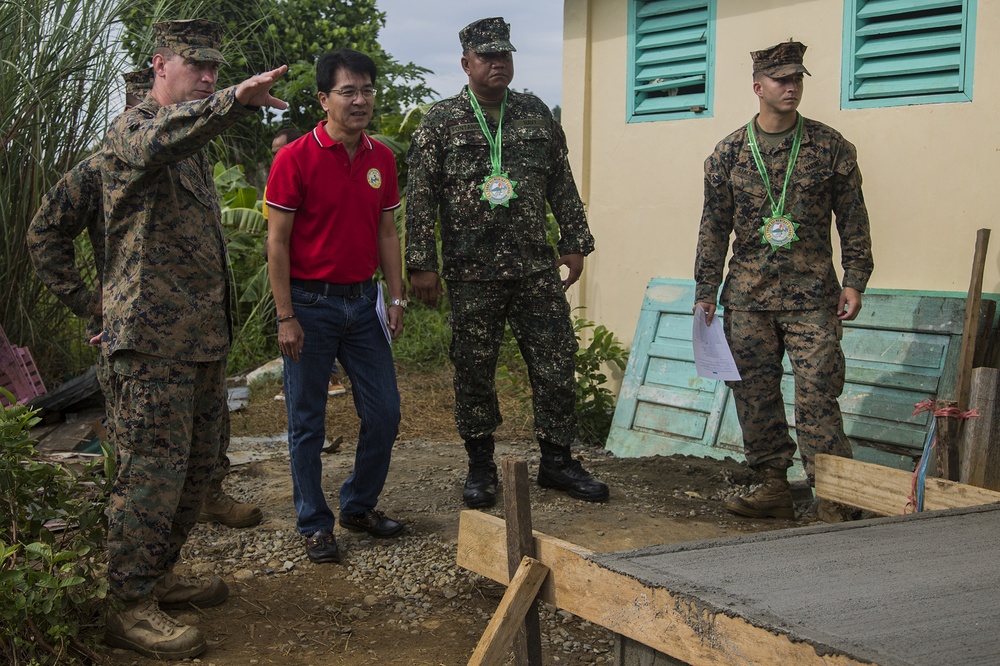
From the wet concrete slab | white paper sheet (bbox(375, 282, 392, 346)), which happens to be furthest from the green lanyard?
the wet concrete slab

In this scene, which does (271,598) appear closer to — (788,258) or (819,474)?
(819,474)

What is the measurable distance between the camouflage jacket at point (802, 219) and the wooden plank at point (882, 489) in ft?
3.27

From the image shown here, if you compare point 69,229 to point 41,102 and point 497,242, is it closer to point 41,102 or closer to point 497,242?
point 497,242

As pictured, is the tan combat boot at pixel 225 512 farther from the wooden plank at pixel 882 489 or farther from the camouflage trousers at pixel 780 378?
the wooden plank at pixel 882 489

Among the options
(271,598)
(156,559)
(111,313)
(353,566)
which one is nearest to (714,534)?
(353,566)

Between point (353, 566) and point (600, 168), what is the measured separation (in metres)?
3.73

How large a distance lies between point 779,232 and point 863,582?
2.38m

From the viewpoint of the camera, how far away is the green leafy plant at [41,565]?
10.5 feet

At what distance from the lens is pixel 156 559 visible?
136 inches

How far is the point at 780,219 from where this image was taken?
461cm

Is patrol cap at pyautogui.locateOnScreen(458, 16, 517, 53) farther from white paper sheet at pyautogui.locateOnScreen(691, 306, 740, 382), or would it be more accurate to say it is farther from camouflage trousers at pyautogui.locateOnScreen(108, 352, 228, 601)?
camouflage trousers at pyautogui.locateOnScreen(108, 352, 228, 601)

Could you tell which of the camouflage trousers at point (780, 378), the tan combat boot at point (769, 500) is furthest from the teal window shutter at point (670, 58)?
the tan combat boot at point (769, 500)

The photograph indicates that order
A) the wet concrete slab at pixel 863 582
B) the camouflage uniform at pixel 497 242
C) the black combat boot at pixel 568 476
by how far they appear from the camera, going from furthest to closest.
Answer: the black combat boot at pixel 568 476 → the camouflage uniform at pixel 497 242 → the wet concrete slab at pixel 863 582

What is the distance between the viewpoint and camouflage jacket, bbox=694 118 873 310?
4570mm
